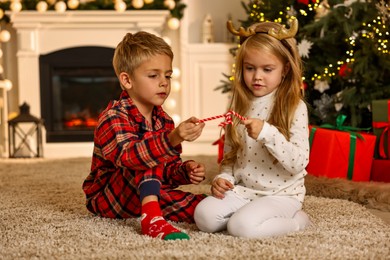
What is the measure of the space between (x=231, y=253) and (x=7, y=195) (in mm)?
1292

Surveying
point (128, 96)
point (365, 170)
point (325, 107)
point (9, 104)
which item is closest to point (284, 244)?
point (128, 96)

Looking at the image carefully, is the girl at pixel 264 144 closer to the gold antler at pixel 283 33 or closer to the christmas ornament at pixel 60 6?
the gold antler at pixel 283 33

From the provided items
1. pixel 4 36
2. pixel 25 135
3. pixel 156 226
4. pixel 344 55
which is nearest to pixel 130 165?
pixel 156 226

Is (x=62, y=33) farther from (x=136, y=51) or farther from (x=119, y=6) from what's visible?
(x=136, y=51)

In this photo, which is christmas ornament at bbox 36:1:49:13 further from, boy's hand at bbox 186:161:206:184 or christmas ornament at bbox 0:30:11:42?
boy's hand at bbox 186:161:206:184

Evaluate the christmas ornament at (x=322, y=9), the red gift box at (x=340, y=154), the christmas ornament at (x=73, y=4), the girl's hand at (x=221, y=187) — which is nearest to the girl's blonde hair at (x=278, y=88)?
the girl's hand at (x=221, y=187)

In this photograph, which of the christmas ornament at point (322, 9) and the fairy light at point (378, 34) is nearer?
the fairy light at point (378, 34)

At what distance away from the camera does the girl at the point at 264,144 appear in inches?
64.7

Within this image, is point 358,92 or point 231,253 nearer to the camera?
point 231,253

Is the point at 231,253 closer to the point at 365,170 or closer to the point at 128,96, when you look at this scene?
the point at 128,96

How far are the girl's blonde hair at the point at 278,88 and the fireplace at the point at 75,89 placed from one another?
10.0ft

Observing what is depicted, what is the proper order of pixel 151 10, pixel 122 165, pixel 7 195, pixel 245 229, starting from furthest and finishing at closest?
pixel 151 10
pixel 7 195
pixel 122 165
pixel 245 229

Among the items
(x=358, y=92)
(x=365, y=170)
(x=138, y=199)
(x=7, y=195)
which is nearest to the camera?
(x=138, y=199)

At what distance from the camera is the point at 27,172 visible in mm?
3258
